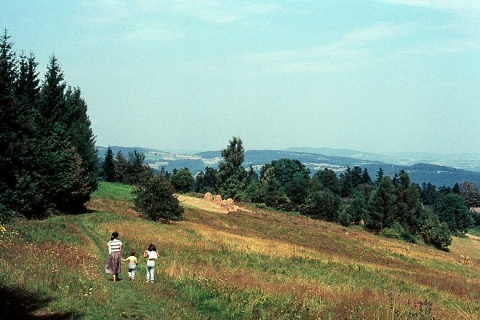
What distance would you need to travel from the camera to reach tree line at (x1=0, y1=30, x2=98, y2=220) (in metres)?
33.0

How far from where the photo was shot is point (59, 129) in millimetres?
42031

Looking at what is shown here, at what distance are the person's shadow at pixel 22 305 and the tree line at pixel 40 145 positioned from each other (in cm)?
1614

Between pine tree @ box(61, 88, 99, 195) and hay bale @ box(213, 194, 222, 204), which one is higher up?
pine tree @ box(61, 88, 99, 195)

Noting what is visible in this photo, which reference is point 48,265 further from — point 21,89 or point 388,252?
point 388,252

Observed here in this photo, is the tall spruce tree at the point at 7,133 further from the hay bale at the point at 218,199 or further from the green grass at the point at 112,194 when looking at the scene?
the hay bale at the point at 218,199

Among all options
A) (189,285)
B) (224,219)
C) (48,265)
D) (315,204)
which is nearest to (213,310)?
A: (189,285)

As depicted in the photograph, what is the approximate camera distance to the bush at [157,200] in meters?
45.9

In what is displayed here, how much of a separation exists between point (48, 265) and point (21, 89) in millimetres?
30081

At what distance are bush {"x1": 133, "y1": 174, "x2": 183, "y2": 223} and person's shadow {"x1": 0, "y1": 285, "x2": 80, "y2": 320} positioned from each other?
34.3 metres

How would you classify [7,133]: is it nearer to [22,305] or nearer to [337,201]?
[22,305]

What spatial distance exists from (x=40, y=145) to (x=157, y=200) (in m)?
13.6

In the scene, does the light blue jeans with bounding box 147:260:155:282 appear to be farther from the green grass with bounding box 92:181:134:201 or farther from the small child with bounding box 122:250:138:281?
the green grass with bounding box 92:181:134:201

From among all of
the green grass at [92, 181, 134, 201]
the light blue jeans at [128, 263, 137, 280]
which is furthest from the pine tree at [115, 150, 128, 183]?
the light blue jeans at [128, 263, 137, 280]

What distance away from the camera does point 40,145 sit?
3641 cm
